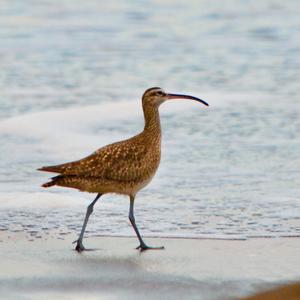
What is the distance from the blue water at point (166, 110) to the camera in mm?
9609

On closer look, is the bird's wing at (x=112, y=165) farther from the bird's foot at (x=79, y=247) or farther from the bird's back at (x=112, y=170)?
the bird's foot at (x=79, y=247)

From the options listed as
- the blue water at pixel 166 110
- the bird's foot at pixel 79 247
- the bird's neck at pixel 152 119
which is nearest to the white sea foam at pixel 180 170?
the blue water at pixel 166 110

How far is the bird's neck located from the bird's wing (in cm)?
36

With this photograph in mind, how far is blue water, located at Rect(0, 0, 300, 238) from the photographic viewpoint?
31.5 ft

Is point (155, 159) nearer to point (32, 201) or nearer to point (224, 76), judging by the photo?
point (32, 201)

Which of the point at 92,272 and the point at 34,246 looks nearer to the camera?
the point at 92,272

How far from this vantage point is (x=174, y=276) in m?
7.44

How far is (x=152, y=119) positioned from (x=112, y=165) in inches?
29.8

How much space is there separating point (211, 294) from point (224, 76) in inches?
380

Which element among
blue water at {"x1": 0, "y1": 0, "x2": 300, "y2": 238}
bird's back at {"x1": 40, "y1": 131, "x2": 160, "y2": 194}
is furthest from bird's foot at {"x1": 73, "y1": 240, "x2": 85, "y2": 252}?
blue water at {"x1": 0, "y1": 0, "x2": 300, "y2": 238}

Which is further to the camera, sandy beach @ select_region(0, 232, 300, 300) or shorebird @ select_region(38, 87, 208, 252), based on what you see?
shorebird @ select_region(38, 87, 208, 252)

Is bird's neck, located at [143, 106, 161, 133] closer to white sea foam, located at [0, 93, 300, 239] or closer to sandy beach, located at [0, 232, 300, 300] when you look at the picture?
white sea foam, located at [0, 93, 300, 239]

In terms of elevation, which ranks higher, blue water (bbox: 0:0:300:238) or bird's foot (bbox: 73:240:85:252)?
blue water (bbox: 0:0:300:238)

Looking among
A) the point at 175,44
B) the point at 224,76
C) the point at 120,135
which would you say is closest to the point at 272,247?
the point at 120,135
